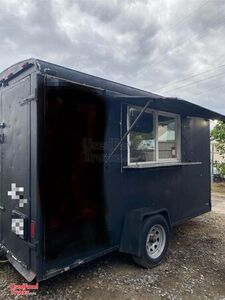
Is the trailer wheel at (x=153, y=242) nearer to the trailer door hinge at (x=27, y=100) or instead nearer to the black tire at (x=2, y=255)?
the black tire at (x=2, y=255)

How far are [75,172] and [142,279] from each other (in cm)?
177

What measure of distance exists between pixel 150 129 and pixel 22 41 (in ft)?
13.9

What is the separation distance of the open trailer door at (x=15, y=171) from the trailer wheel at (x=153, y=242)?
164 cm

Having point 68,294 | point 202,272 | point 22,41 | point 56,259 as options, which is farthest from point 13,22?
point 202,272

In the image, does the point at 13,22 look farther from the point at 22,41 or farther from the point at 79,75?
the point at 79,75

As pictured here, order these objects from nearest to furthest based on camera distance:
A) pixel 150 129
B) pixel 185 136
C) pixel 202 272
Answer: pixel 202 272
pixel 150 129
pixel 185 136

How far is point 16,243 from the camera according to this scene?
2879mm

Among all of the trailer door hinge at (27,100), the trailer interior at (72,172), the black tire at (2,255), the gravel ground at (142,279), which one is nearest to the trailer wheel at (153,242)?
the gravel ground at (142,279)

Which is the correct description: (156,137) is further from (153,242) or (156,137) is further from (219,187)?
(219,187)

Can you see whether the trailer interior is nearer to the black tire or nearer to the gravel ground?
the gravel ground

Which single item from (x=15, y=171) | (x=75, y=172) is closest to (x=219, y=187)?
(x=75, y=172)

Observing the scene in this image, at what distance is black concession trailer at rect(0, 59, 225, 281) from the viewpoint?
257cm

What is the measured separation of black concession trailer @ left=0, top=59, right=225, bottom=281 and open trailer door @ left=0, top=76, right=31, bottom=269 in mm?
12

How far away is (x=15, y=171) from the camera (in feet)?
9.53
